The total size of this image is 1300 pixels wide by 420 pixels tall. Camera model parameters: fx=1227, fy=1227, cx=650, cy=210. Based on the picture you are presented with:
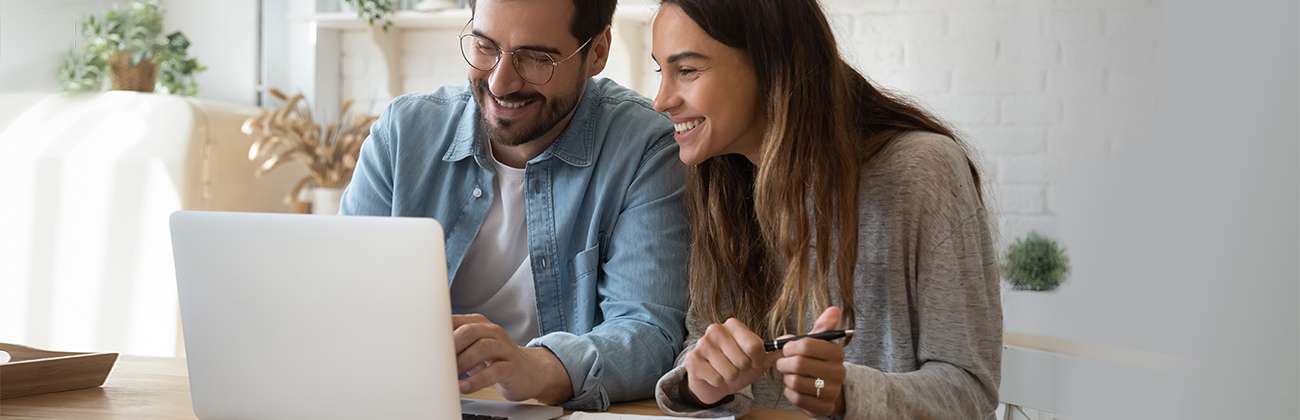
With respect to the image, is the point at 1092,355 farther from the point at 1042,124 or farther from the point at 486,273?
the point at 1042,124

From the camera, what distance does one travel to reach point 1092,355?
1.92 feet

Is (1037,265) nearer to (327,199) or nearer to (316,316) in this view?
(327,199)

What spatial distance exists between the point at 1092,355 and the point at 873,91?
0.84m

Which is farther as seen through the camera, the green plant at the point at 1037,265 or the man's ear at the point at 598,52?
the green plant at the point at 1037,265

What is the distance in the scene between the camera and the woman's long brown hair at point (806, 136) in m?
1.29

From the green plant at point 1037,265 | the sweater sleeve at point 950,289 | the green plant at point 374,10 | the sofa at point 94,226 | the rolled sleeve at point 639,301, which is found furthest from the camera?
the green plant at point 374,10

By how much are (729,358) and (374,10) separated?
243cm

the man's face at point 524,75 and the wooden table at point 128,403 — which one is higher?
the man's face at point 524,75

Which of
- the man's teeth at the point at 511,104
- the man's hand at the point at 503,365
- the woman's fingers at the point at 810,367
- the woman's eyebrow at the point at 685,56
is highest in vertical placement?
the woman's eyebrow at the point at 685,56

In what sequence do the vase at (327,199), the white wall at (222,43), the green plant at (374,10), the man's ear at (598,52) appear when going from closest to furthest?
the man's ear at (598,52) → the vase at (327,199) → the green plant at (374,10) → the white wall at (222,43)

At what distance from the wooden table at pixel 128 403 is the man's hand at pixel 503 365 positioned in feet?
0.25

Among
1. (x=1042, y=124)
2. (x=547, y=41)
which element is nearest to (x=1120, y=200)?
(x=547, y=41)

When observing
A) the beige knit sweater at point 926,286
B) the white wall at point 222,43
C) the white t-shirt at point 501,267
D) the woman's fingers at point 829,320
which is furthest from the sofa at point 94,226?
the woman's fingers at point 829,320

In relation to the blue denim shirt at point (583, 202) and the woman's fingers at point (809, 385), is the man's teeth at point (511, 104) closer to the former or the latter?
the blue denim shirt at point (583, 202)
